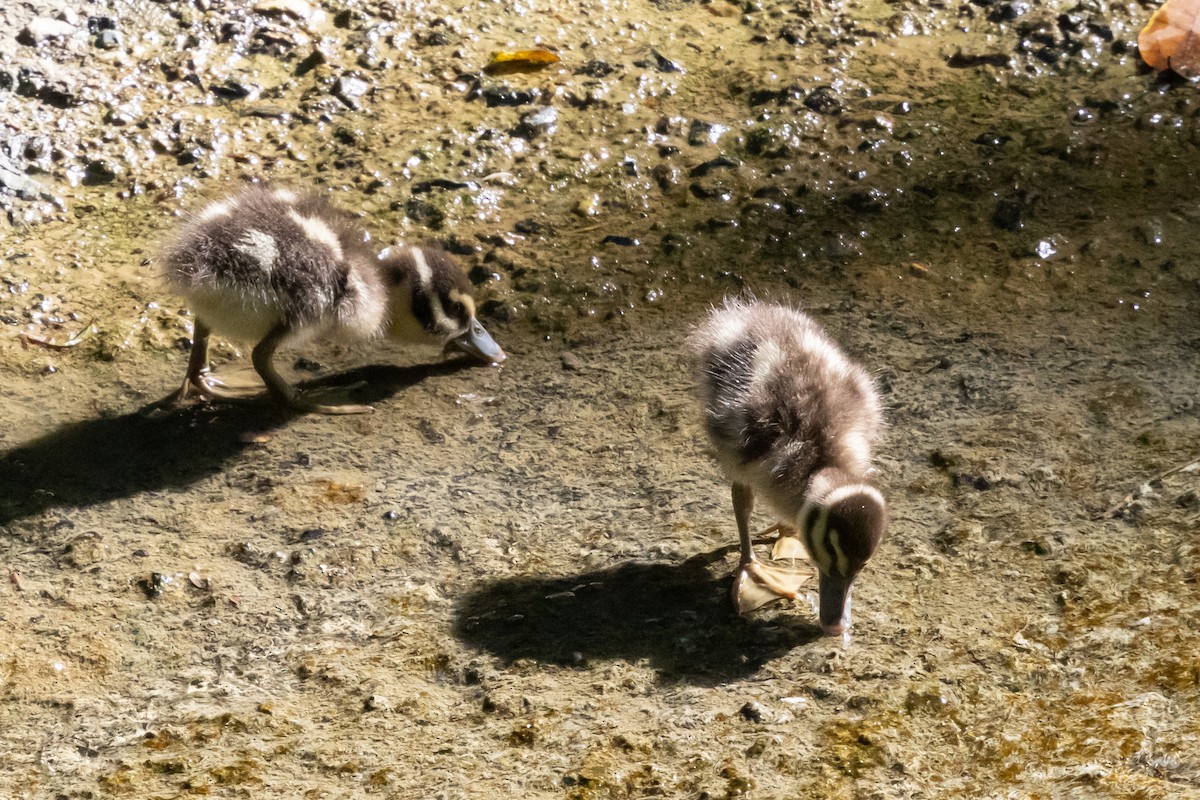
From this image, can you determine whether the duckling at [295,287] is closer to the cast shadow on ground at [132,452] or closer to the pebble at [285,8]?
the cast shadow on ground at [132,452]

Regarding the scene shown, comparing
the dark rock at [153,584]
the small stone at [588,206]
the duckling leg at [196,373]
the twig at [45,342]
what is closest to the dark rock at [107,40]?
the twig at [45,342]

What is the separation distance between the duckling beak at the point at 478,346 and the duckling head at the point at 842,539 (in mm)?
1650

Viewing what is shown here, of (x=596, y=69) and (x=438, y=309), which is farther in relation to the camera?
(x=596, y=69)

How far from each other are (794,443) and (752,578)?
1.31 ft

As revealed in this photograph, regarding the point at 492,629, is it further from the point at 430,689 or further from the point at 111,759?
the point at 111,759

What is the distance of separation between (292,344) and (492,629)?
5.43 ft

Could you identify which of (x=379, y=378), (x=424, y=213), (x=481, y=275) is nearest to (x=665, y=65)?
(x=424, y=213)

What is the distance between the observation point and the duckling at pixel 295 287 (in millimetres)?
4297

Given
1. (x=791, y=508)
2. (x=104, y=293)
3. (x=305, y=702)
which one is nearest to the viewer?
(x=305, y=702)

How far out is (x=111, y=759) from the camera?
9.30ft

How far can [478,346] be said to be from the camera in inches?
179

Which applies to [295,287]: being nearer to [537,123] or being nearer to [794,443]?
[537,123]

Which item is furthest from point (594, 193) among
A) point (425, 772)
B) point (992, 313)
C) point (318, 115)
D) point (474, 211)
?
point (425, 772)

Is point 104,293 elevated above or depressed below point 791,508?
below
